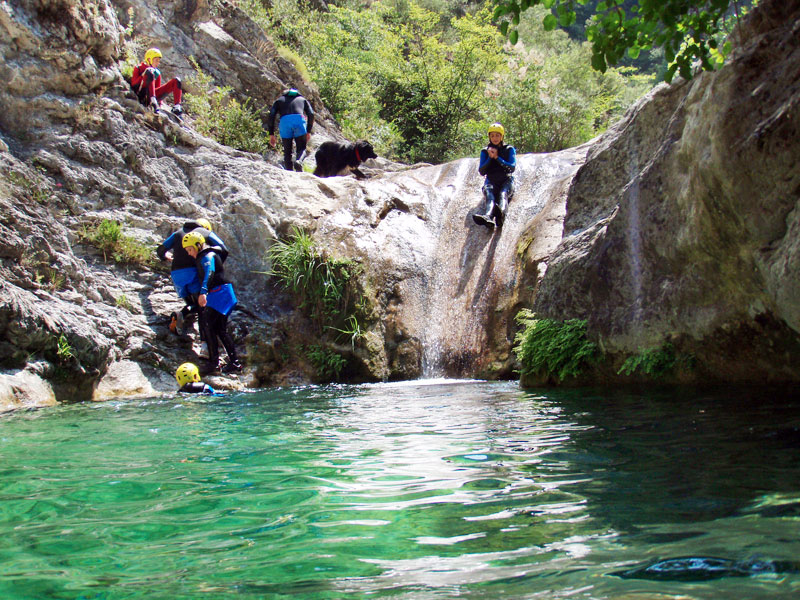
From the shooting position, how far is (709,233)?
4.78m

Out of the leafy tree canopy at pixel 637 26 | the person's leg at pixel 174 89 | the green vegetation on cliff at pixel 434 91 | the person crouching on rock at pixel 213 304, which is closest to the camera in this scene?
the leafy tree canopy at pixel 637 26

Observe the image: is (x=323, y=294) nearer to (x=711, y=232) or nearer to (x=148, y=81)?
(x=148, y=81)

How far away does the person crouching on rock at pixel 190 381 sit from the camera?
8789mm

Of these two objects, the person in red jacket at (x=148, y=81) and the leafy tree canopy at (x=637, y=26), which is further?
the person in red jacket at (x=148, y=81)

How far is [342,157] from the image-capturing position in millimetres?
14039

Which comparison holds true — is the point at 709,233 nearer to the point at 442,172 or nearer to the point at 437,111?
the point at 442,172

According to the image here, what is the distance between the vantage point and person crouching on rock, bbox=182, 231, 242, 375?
983 centimetres

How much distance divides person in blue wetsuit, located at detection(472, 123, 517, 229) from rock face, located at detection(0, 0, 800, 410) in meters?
0.41

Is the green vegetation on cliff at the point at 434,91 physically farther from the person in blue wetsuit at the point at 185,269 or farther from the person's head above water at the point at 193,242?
the person's head above water at the point at 193,242

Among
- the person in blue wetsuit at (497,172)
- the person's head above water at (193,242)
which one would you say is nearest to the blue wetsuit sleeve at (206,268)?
the person's head above water at (193,242)

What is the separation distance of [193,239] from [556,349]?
5.97 metres

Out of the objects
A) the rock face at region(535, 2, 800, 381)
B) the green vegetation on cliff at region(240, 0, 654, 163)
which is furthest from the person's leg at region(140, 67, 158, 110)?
the rock face at region(535, 2, 800, 381)

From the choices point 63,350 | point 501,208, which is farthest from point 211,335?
point 501,208

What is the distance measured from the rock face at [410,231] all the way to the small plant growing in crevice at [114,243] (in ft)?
0.40
